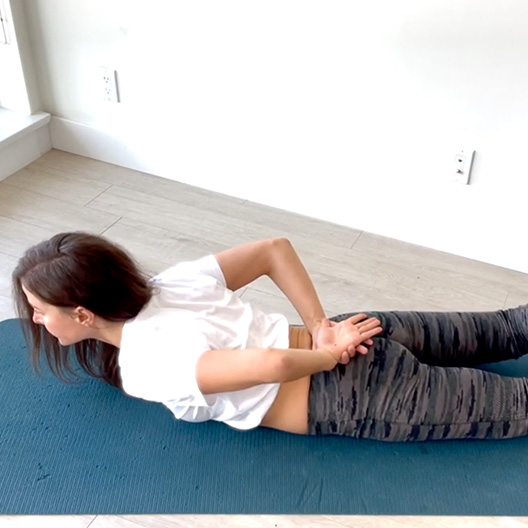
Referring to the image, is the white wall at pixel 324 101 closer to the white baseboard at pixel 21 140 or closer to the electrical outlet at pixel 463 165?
the electrical outlet at pixel 463 165

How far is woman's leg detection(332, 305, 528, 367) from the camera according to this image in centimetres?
143

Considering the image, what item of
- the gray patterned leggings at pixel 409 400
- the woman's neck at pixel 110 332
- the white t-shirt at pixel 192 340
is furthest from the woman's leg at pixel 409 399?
the woman's neck at pixel 110 332

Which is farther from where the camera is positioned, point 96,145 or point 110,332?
point 96,145

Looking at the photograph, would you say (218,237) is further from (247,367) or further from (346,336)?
(247,367)

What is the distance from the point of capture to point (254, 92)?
6.92 ft

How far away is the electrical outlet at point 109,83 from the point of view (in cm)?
231

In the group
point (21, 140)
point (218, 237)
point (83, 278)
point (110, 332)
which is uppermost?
point (83, 278)

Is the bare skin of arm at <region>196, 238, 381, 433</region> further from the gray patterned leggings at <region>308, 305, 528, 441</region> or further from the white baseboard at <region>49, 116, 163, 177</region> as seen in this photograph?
the white baseboard at <region>49, 116, 163, 177</region>

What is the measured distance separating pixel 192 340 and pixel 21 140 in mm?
1491

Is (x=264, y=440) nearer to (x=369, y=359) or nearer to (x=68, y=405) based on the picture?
(x=369, y=359)

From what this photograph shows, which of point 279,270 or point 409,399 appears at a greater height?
point 279,270

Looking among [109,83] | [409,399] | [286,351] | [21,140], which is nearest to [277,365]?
[286,351]

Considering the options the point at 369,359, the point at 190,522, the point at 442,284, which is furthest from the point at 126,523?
the point at 442,284

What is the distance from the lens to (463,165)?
1.94 m
